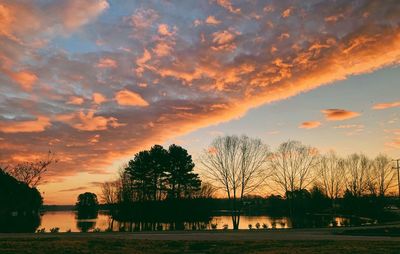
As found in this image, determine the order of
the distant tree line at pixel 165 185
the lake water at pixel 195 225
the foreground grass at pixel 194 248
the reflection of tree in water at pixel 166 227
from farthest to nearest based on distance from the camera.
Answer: the distant tree line at pixel 165 185 < the lake water at pixel 195 225 < the reflection of tree in water at pixel 166 227 < the foreground grass at pixel 194 248

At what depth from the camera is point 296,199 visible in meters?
72.8

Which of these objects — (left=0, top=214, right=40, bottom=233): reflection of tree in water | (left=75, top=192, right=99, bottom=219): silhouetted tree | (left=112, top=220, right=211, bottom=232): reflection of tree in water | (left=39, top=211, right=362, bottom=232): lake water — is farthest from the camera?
(left=75, top=192, right=99, bottom=219): silhouetted tree

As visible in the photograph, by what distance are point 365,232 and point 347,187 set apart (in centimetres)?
5294

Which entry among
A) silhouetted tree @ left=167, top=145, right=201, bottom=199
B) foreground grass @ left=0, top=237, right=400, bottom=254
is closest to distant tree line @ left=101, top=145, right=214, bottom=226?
silhouetted tree @ left=167, top=145, right=201, bottom=199

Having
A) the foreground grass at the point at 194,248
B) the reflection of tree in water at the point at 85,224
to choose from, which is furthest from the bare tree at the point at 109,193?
the foreground grass at the point at 194,248

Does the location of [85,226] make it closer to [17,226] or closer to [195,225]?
[17,226]

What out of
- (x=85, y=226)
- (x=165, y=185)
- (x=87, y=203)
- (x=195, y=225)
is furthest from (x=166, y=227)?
(x=87, y=203)

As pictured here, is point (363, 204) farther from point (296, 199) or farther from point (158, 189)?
point (158, 189)

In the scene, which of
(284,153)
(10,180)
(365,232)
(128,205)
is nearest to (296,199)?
(284,153)

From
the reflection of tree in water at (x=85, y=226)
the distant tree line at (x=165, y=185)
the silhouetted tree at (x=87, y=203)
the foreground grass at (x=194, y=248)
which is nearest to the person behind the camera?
the foreground grass at (x=194, y=248)

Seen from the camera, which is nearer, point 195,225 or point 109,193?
point 195,225

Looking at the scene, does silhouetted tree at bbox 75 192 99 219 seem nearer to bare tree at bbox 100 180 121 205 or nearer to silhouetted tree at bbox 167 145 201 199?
bare tree at bbox 100 180 121 205

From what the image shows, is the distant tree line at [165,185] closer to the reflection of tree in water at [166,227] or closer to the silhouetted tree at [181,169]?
the silhouetted tree at [181,169]

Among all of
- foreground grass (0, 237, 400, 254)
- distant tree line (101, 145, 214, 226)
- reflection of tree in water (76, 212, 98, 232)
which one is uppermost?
distant tree line (101, 145, 214, 226)
